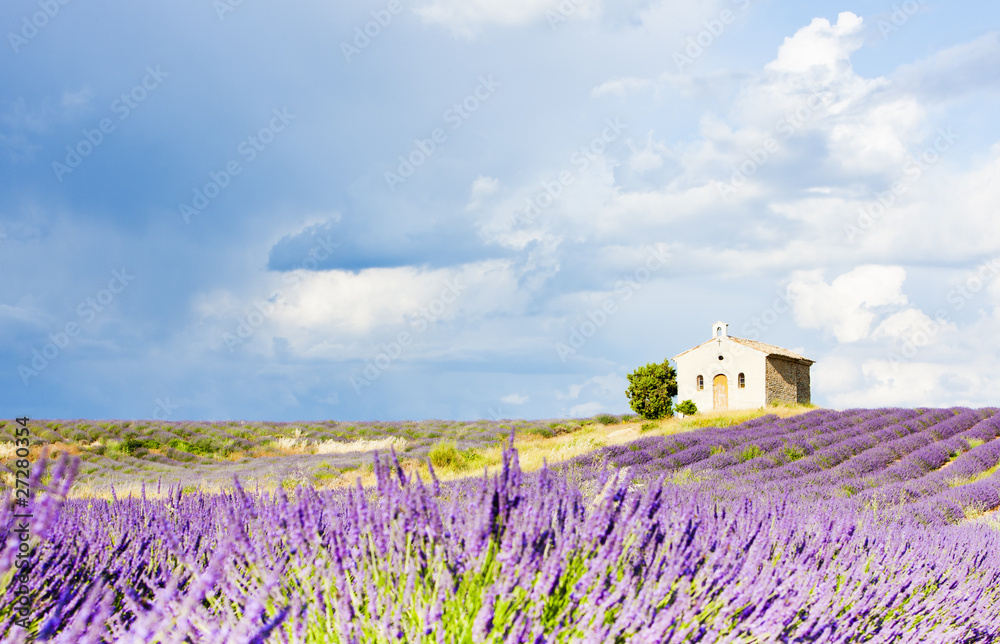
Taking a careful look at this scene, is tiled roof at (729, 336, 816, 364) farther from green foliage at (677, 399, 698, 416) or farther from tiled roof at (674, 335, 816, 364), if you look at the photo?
Result: green foliage at (677, 399, 698, 416)

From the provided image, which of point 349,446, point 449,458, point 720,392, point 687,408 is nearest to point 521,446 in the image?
point 349,446

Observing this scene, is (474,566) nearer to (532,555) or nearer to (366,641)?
(532,555)

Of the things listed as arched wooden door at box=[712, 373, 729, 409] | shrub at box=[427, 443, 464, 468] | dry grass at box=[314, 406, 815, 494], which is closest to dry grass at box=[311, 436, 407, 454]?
dry grass at box=[314, 406, 815, 494]

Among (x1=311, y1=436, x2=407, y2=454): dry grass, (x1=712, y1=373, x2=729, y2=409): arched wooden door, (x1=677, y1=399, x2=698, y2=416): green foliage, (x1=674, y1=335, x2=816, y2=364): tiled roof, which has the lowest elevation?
(x1=311, y1=436, x2=407, y2=454): dry grass

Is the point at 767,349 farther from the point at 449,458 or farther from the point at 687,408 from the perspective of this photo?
the point at 449,458

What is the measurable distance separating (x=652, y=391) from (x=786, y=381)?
701cm

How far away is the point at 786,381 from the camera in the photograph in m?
29.8

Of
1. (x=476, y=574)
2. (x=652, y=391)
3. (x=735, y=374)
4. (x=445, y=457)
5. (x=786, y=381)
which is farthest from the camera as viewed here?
(x=786, y=381)

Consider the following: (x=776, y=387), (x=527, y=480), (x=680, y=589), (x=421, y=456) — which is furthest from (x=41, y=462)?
(x=776, y=387)

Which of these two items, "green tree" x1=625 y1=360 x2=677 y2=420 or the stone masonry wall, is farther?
the stone masonry wall

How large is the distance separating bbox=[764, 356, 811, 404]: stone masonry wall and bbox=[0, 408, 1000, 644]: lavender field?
82.2 ft

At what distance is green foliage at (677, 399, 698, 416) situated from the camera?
26969 millimetres

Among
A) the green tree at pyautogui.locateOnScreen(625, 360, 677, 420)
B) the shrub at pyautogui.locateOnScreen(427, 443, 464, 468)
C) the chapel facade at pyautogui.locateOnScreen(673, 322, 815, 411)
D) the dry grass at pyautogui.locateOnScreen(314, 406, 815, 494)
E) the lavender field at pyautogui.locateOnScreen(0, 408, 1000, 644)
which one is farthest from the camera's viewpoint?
the chapel facade at pyautogui.locateOnScreen(673, 322, 815, 411)

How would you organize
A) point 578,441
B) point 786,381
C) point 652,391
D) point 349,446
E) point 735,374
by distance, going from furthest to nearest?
point 786,381
point 735,374
point 652,391
point 349,446
point 578,441
